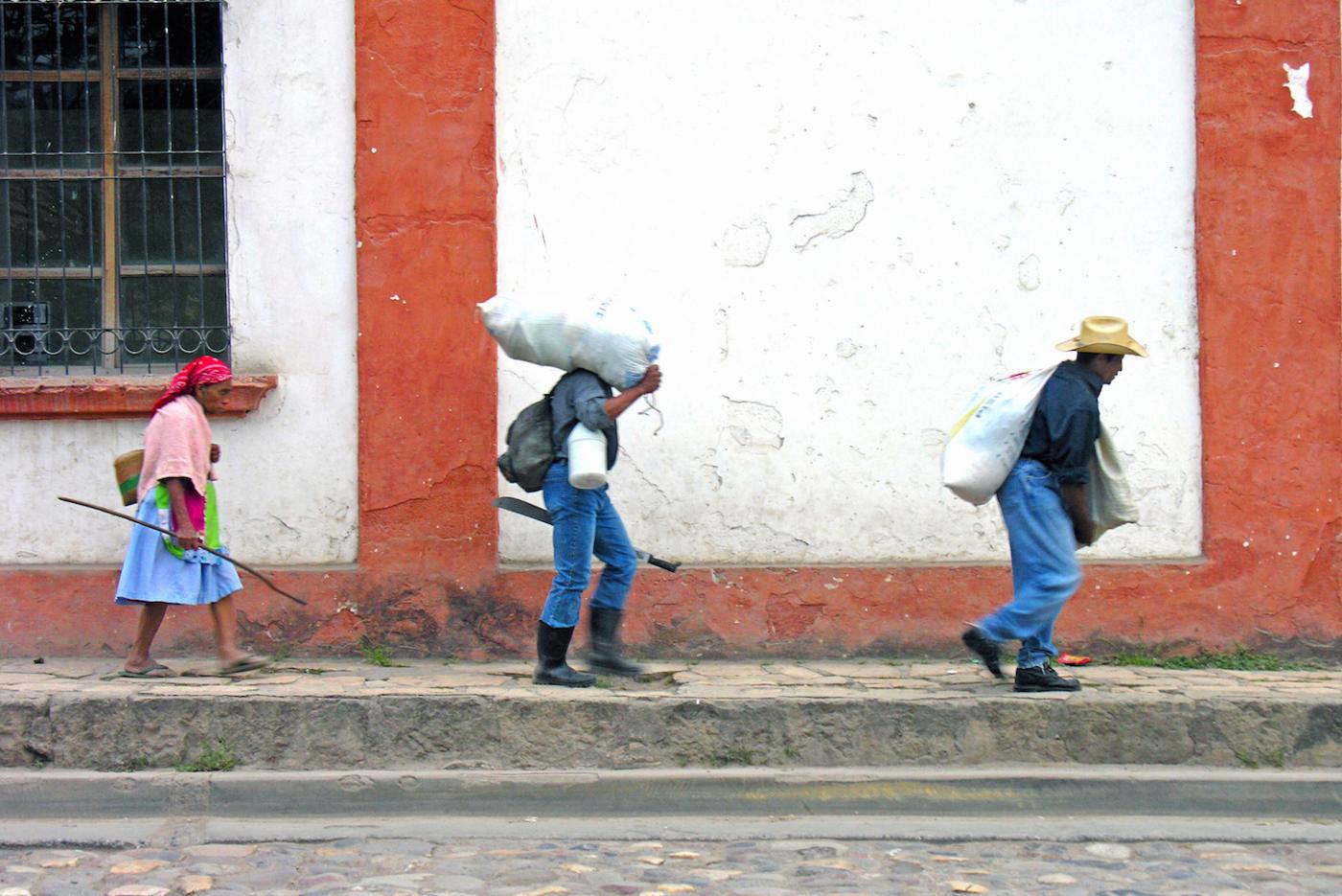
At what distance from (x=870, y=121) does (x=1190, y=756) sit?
282 cm

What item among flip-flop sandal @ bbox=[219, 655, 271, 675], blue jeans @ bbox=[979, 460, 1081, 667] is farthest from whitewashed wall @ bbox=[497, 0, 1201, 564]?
flip-flop sandal @ bbox=[219, 655, 271, 675]

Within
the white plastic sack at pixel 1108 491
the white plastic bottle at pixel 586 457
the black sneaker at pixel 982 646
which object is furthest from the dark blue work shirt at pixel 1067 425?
the white plastic bottle at pixel 586 457

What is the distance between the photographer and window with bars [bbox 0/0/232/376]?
241 inches

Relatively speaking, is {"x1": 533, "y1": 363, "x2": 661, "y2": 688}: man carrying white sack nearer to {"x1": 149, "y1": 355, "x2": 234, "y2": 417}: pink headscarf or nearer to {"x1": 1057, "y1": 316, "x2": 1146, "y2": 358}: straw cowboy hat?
{"x1": 149, "y1": 355, "x2": 234, "y2": 417}: pink headscarf

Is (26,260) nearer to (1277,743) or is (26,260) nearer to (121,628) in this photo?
(121,628)

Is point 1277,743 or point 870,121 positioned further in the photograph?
point 870,121

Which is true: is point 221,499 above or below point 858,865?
above

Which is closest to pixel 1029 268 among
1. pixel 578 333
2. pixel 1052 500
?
pixel 1052 500

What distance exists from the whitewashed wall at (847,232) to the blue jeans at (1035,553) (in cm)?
102

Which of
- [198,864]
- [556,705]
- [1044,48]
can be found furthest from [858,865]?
[1044,48]

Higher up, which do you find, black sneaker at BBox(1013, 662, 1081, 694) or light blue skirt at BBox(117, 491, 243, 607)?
light blue skirt at BBox(117, 491, 243, 607)

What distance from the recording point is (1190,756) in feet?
16.3

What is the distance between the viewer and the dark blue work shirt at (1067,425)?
4.95 metres

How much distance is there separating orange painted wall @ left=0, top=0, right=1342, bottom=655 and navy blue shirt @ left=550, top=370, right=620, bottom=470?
92cm
